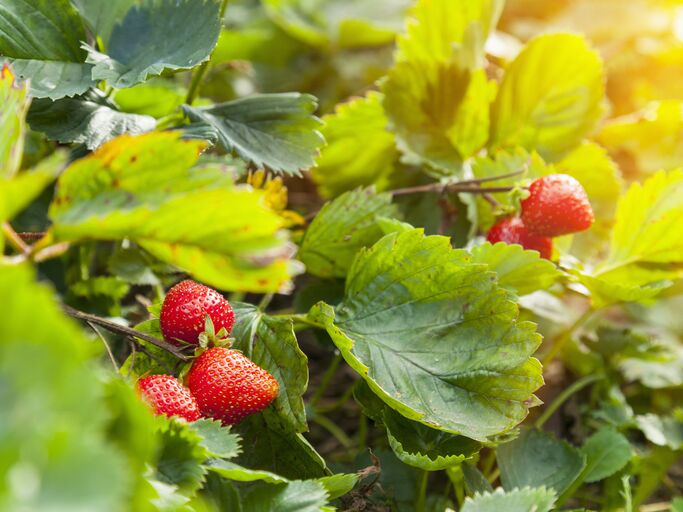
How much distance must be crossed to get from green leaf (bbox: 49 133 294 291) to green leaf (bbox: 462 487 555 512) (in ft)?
0.94

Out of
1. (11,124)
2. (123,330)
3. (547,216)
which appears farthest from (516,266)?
(11,124)

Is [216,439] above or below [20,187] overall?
below

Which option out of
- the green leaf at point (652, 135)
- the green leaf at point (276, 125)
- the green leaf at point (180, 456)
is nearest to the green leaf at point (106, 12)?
the green leaf at point (276, 125)

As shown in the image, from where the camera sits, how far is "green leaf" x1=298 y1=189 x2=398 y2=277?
3.14ft

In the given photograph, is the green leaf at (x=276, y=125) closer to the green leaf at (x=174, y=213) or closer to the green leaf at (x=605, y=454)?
the green leaf at (x=174, y=213)

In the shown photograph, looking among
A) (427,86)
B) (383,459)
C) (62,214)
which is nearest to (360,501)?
(383,459)

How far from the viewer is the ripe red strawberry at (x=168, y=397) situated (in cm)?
64

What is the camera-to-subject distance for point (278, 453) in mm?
791

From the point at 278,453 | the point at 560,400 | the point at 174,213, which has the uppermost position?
the point at 174,213

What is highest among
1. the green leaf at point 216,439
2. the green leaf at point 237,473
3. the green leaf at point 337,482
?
the green leaf at point 216,439

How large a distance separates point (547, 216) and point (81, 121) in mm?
547

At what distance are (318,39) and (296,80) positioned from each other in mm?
110

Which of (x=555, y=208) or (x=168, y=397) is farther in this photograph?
(x=555, y=208)

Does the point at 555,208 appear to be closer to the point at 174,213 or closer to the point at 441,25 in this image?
the point at 441,25
